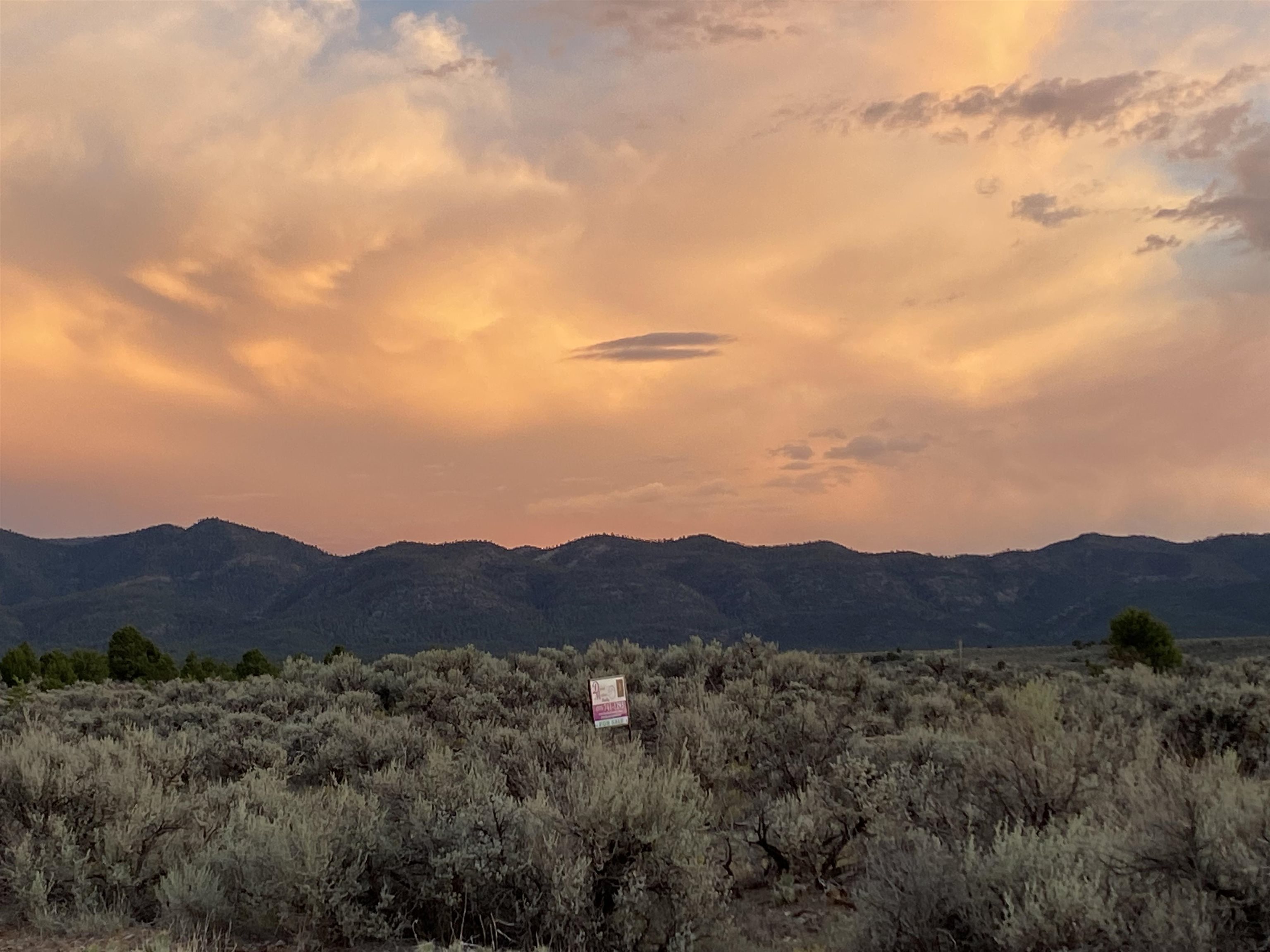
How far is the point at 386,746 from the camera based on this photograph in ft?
60.1

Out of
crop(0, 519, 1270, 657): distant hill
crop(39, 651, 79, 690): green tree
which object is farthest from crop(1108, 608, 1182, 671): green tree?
crop(0, 519, 1270, 657): distant hill

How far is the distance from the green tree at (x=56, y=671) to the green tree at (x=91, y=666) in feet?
1.18

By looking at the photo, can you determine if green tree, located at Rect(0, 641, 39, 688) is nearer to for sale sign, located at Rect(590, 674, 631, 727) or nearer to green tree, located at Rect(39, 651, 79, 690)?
green tree, located at Rect(39, 651, 79, 690)

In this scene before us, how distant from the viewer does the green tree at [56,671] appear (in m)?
47.3

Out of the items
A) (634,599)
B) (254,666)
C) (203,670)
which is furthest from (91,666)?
(634,599)

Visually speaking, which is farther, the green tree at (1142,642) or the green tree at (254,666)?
the green tree at (254,666)

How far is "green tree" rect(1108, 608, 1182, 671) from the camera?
159 feet

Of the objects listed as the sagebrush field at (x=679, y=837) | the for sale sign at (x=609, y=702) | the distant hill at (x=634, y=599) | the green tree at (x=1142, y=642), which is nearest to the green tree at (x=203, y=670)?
the sagebrush field at (x=679, y=837)

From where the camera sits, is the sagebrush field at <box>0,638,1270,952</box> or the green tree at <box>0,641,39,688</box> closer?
the sagebrush field at <box>0,638,1270,952</box>

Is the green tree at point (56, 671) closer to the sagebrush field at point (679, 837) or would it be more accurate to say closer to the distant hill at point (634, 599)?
the sagebrush field at point (679, 837)

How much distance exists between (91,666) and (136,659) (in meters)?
2.64

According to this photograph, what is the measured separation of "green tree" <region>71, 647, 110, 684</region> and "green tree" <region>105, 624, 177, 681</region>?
46cm

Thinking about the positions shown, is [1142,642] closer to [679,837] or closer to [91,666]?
[679,837]

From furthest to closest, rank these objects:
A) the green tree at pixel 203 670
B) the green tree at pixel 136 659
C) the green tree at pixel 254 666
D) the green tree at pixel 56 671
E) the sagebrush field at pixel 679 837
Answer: the green tree at pixel 136 659 < the green tree at pixel 254 666 < the green tree at pixel 203 670 < the green tree at pixel 56 671 < the sagebrush field at pixel 679 837
